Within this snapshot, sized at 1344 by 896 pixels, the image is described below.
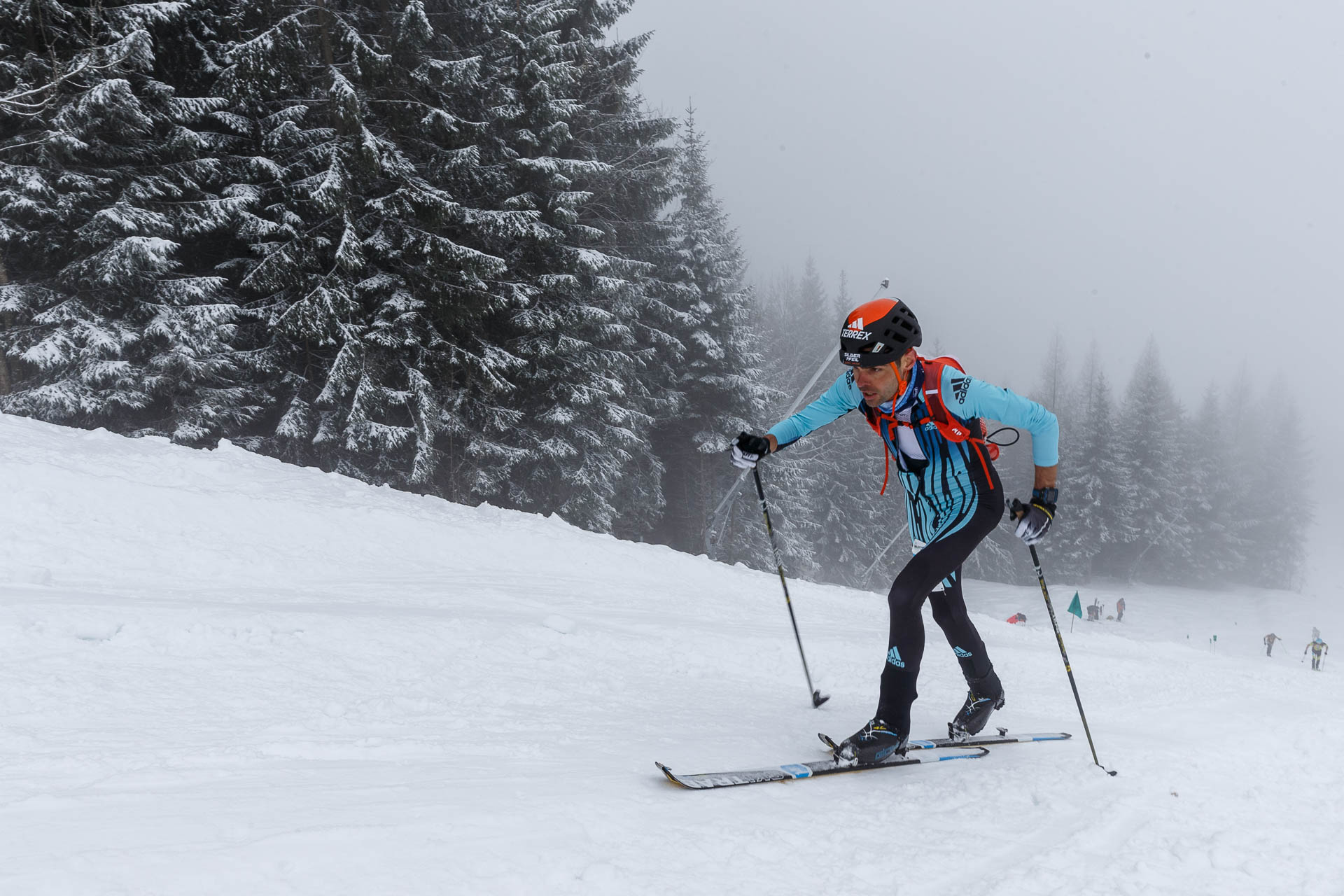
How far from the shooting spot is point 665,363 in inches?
912

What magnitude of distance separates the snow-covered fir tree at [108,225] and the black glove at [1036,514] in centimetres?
1345

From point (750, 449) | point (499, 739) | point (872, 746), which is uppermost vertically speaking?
point (750, 449)

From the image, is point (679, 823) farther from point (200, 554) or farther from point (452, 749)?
point (200, 554)

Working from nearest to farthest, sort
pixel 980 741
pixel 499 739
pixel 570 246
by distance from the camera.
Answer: pixel 499 739 < pixel 980 741 < pixel 570 246

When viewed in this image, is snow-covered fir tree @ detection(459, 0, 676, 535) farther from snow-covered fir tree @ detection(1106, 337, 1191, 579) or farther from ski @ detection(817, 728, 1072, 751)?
snow-covered fir tree @ detection(1106, 337, 1191, 579)

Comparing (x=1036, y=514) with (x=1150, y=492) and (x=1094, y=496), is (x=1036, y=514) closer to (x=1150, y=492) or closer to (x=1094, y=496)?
(x=1094, y=496)

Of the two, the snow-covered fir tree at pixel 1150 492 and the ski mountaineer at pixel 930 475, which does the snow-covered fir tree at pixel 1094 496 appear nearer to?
the snow-covered fir tree at pixel 1150 492

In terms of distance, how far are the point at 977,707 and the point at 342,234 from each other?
13600 millimetres

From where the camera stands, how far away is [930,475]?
12.9 ft

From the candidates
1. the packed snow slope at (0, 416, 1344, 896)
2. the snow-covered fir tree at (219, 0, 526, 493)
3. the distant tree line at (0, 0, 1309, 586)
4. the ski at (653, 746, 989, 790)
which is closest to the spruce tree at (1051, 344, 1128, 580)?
the distant tree line at (0, 0, 1309, 586)

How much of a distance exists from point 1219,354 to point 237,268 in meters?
212

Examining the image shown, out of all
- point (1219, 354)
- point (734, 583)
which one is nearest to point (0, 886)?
point (734, 583)

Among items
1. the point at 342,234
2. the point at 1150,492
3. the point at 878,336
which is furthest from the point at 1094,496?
the point at 878,336

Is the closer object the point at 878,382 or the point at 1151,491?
the point at 878,382
